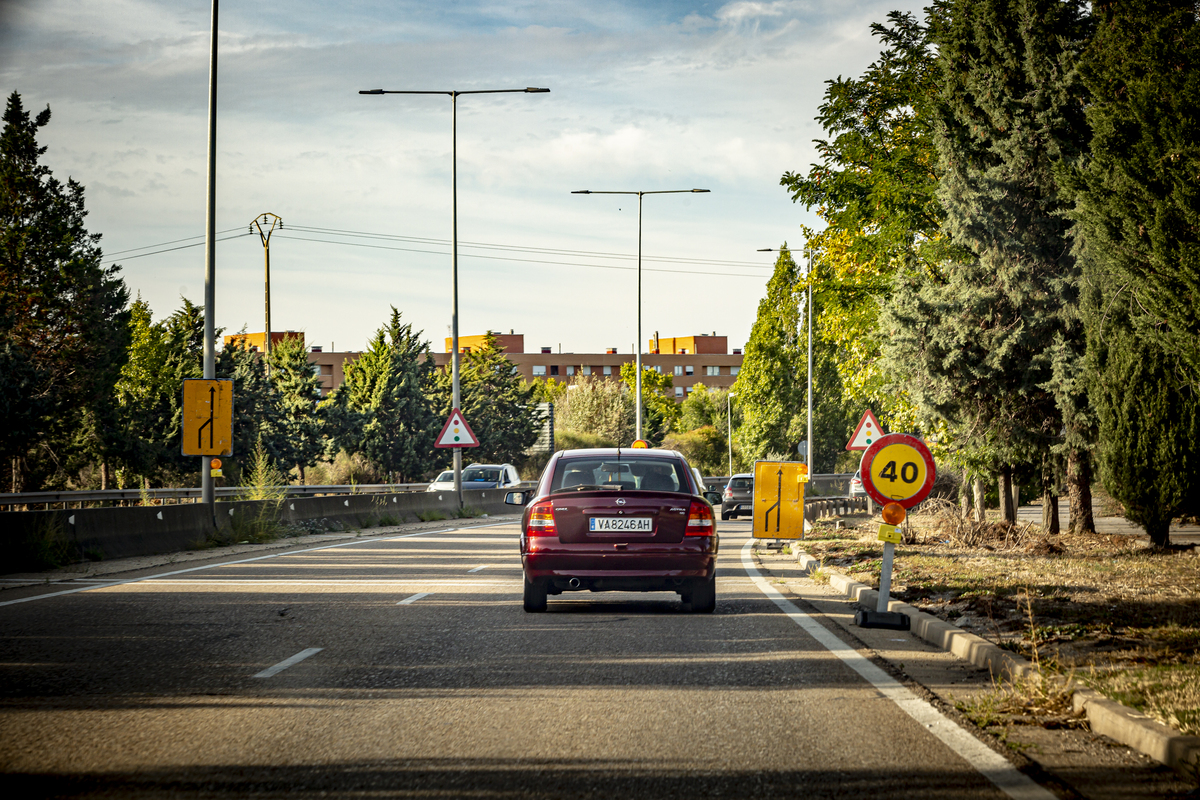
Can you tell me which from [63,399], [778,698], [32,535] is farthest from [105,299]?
[778,698]

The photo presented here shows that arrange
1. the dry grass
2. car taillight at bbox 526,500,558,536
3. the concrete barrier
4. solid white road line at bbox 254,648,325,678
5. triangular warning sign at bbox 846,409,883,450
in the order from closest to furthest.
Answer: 1. the dry grass
2. solid white road line at bbox 254,648,325,678
3. car taillight at bbox 526,500,558,536
4. the concrete barrier
5. triangular warning sign at bbox 846,409,883,450

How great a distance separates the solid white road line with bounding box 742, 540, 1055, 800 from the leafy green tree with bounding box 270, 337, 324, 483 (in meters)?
54.2

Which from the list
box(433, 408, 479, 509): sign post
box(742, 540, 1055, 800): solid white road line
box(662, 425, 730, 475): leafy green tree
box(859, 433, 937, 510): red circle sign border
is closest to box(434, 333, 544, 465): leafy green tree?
box(662, 425, 730, 475): leafy green tree

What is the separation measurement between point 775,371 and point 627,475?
2518 inches

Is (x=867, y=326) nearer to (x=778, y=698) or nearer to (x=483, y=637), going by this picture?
(x=483, y=637)

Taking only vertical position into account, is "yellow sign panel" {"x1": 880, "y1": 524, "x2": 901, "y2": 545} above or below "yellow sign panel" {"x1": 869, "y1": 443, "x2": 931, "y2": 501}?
below

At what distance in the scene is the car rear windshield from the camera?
37.4ft

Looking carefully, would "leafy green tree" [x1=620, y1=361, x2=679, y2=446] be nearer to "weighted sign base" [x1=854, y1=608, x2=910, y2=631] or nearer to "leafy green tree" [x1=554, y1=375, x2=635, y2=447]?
"leafy green tree" [x1=554, y1=375, x2=635, y2=447]

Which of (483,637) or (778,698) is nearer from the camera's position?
(778,698)

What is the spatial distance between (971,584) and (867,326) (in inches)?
674

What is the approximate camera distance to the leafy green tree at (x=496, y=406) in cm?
7488

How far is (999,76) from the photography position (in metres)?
21.6

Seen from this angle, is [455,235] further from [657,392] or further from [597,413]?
[657,392]

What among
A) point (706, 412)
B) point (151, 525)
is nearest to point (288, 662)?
point (151, 525)
